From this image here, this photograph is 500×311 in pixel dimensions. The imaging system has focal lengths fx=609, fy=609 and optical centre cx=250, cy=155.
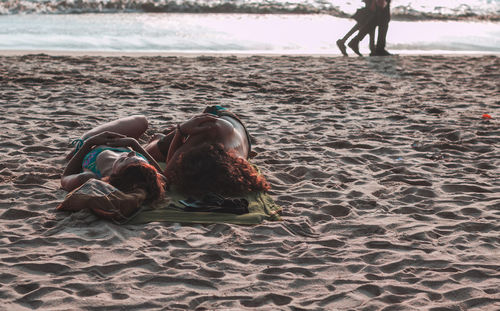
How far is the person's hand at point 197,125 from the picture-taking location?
4.53 meters

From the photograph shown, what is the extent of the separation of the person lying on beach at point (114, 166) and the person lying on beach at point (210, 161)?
178 mm

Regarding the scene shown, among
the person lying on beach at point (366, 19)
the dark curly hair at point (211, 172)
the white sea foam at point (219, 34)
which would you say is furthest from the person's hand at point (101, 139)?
the white sea foam at point (219, 34)

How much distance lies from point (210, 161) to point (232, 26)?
722 inches

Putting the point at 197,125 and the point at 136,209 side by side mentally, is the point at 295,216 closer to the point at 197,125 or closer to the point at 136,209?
the point at 197,125

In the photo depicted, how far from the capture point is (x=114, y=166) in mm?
4324

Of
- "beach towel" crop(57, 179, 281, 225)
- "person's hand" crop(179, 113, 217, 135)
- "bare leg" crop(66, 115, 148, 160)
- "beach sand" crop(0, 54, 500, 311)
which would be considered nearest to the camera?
"beach sand" crop(0, 54, 500, 311)

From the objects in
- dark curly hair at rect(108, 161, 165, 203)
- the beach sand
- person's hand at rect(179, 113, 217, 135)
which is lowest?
the beach sand

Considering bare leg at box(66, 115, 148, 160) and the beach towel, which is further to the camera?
bare leg at box(66, 115, 148, 160)

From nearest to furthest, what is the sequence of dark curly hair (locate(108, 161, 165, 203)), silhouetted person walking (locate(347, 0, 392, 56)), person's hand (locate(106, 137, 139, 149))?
dark curly hair (locate(108, 161, 165, 203)) → person's hand (locate(106, 137, 139, 149)) → silhouetted person walking (locate(347, 0, 392, 56))

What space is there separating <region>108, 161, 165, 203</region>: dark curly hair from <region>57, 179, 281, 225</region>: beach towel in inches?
4.2

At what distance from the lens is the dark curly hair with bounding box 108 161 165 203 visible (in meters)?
4.20

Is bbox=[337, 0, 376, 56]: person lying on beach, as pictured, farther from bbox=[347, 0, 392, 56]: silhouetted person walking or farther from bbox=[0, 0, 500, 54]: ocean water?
bbox=[0, 0, 500, 54]: ocean water

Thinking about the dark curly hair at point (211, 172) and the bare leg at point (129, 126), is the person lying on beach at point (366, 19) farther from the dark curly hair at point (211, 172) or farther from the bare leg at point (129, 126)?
the dark curly hair at point (211, 172)

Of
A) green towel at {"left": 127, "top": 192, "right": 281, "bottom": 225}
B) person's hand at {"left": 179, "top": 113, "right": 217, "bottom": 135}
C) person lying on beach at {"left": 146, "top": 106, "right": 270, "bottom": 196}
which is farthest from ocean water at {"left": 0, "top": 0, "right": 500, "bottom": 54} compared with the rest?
green towel at {"left": 127, "top": 192, "right": 281, "bottom": 225}
